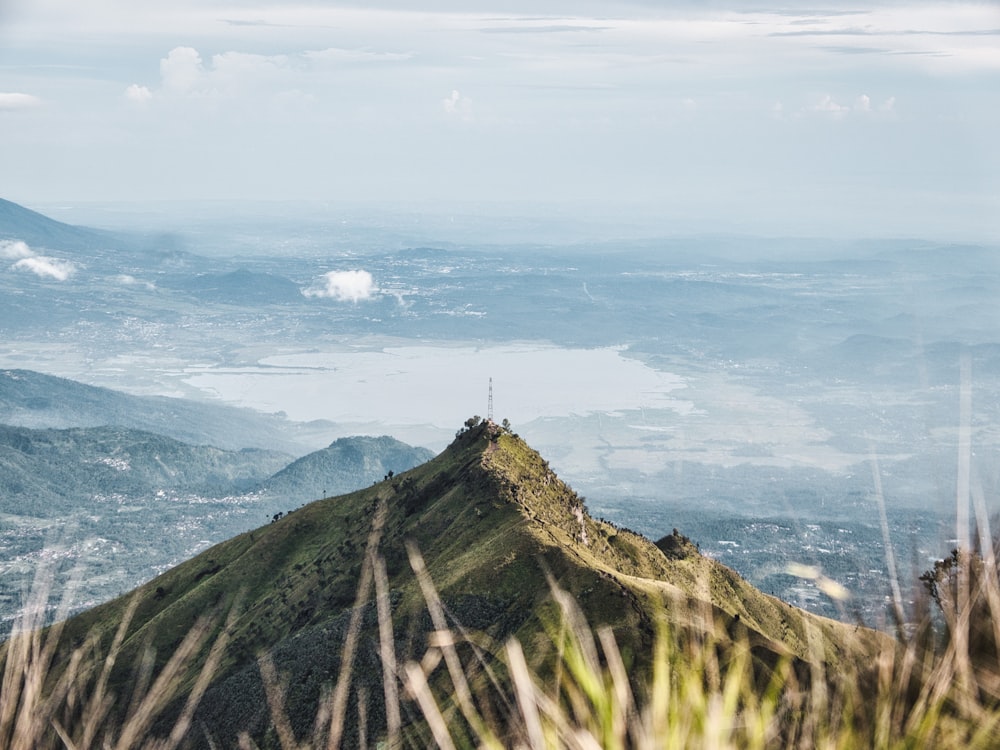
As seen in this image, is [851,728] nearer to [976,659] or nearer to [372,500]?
[976,659]

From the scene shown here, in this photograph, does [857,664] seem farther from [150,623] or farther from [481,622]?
[150,623]

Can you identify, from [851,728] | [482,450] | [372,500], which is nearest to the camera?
[851,728]

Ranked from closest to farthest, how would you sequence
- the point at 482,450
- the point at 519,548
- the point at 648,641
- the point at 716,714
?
the point at 716,714
the point at 648,641
the point at 519,548
the point at 482,450


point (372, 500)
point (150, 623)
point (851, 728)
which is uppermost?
point (851, 728)

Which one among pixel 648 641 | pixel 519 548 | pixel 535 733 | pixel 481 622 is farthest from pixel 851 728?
pixel 519 548

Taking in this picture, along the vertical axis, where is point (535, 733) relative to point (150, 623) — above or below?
above

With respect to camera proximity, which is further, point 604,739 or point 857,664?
point 857,664

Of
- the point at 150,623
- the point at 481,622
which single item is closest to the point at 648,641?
the point at 481,622
